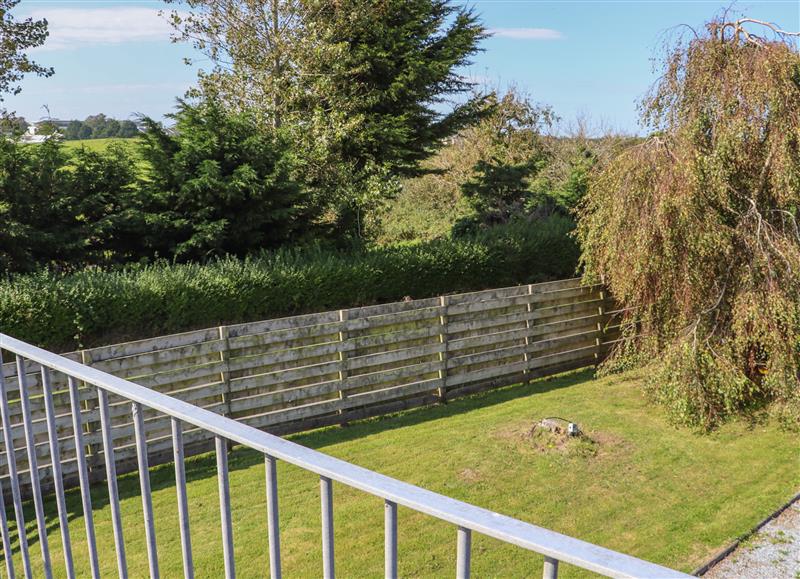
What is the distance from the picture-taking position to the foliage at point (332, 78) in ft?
35.6

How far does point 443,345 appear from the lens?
24.1ft

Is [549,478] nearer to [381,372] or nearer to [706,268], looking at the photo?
[381,372]

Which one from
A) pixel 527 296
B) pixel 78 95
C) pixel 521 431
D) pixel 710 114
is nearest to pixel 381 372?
pixel 521 431

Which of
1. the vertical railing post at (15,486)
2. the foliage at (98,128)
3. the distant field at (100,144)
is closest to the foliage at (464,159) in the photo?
the foliage at (98,128)

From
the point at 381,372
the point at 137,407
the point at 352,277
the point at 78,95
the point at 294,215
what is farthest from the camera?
the point at 78,95

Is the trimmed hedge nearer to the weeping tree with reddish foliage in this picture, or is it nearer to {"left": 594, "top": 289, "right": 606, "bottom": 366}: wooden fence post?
{"left": 594, "top": 289, "right": 606, "bottom": 366}: wooden fence post

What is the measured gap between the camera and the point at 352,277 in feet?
27.6

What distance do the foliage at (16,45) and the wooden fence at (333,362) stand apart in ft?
21.6

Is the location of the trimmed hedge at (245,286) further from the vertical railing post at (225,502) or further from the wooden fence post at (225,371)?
the vertical railing post at (225,502)

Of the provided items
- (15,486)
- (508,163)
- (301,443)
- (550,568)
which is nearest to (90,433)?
(301,443)

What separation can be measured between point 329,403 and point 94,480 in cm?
230

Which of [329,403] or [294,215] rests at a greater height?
[294,215]

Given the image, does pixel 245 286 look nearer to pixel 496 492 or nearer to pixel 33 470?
pixel 496 492

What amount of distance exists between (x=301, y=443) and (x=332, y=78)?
→ 769 cm
